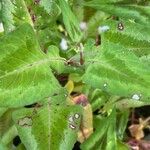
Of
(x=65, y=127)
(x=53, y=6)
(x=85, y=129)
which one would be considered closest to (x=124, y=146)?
(x=85, y=129)

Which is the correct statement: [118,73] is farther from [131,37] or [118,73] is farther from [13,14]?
[13,14]

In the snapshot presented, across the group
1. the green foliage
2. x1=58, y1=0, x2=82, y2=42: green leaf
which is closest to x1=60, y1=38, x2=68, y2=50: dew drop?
the green foliage

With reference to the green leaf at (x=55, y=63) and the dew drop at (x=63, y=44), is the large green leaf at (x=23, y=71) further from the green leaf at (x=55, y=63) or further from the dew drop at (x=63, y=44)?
the dew drop at (x=63, y=44)

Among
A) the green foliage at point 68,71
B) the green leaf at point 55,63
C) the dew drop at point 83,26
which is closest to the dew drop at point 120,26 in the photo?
the green foliage at point 68,71

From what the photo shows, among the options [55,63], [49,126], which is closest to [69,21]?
[55,63]

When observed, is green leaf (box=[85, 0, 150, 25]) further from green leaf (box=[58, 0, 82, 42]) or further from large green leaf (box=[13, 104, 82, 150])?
large green leaf (box=[13, 104, 82, 150])

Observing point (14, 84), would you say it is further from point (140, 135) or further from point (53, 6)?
point (140, 135)
